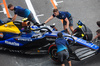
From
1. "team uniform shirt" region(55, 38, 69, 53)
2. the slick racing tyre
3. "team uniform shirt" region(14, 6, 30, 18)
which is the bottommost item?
the slick racing tyre

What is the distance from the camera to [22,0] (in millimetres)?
14367

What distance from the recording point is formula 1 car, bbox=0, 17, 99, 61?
895 cm

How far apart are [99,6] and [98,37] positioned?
4751 mm

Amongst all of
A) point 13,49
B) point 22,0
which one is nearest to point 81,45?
point 13,49

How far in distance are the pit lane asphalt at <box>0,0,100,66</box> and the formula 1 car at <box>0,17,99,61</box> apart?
1.11 feet

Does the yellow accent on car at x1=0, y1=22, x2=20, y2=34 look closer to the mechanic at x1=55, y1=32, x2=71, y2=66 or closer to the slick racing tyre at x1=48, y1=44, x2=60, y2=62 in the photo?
the slick racing tyre at x1=48, y1=44, x2=60, y2=62

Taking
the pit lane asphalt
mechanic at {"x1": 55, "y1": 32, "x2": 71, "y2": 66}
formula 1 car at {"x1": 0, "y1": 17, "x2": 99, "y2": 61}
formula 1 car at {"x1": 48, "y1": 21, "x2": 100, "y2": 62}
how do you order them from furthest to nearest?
the pit lane asphalt < formula 1 car at {"x1": 0, "y1": 17, "x2": 99, "y2": 61} < formula 1 car at {"x1": 48, "y1": 21, "x2": 100, "y2": 62} < mechanic at {"x1": 55, "y1": 32, "x2": 71, "y2": 66}

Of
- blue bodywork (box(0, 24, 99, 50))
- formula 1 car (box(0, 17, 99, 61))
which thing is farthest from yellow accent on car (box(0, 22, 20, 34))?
blue bodywork (box(0, 24, 99, 50))

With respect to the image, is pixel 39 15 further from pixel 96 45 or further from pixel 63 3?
pixel 96 45

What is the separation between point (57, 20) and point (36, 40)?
3766mm

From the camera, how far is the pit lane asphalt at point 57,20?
9359 mm

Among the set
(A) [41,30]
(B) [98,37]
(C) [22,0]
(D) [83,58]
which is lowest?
(D) [83,58]

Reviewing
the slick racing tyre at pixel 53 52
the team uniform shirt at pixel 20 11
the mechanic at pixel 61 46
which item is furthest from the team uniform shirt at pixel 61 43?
the team uniform shirt at pixel 20 11

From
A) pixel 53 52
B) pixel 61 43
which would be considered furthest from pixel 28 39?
pixel 61 43
